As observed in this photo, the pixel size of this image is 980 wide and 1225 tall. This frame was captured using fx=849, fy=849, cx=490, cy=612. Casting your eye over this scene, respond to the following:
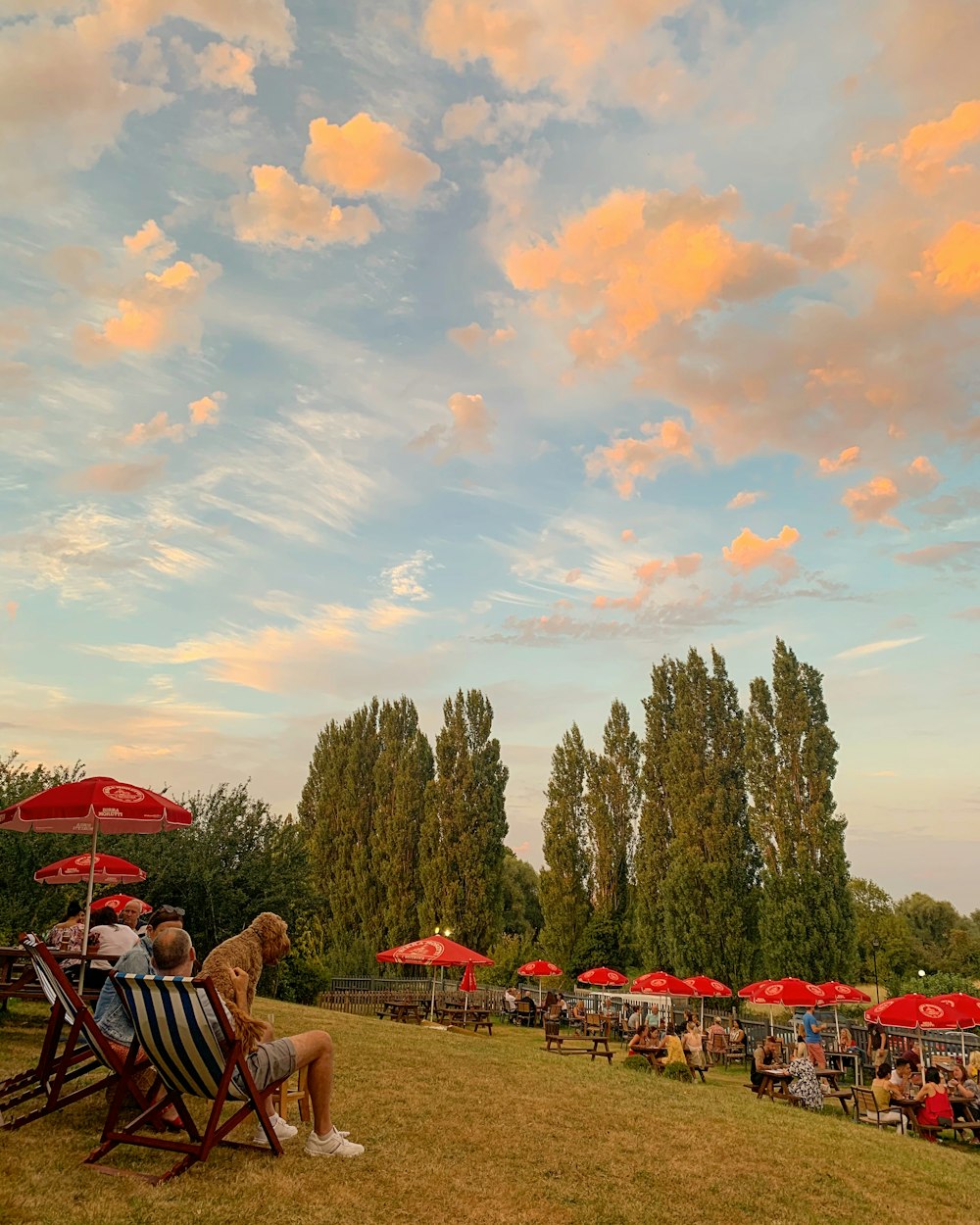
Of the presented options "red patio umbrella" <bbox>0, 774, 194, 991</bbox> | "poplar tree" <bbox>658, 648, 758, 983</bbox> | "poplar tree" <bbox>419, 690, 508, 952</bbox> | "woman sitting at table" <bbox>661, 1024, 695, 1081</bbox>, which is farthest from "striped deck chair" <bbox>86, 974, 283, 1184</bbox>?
"poplar tree" <bbox>419, 690, 508, 952</bbox>

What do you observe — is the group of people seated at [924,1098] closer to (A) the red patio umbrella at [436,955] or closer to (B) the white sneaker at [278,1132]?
(A) the red patio umbrella at [436,955]

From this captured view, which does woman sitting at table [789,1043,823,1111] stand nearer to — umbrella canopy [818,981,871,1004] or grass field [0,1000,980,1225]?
grass field [0,1000,980,1225]

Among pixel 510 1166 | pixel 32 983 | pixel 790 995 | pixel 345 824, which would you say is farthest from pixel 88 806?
pixel 345 824

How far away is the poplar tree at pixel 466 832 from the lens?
37.8m

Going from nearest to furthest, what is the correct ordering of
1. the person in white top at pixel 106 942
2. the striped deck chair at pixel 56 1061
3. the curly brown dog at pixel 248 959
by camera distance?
the curly brown dog at pixel 248 959, the striped deck chair at pixel 56 1061, the person in white top at pixel 106 942

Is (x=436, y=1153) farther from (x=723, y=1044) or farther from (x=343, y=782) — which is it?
(x=343, y=782)

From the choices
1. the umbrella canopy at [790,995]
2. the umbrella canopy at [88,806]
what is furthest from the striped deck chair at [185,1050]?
the umbrella canopy at [790,995]

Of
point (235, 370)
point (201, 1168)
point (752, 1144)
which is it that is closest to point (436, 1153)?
point (201, 1168)

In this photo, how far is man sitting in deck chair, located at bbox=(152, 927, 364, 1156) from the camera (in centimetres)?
486

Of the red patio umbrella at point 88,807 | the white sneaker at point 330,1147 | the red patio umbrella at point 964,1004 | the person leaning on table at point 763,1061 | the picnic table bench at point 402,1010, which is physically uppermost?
the red patio umbrella at point 88,807

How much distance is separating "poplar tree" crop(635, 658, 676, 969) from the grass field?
85.3 feet

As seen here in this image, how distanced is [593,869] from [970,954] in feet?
131

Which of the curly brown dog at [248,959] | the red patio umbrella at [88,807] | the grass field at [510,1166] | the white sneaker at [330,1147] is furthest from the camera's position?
the red patio umbrella at [88,807]

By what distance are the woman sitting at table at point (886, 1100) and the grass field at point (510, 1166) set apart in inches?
101
